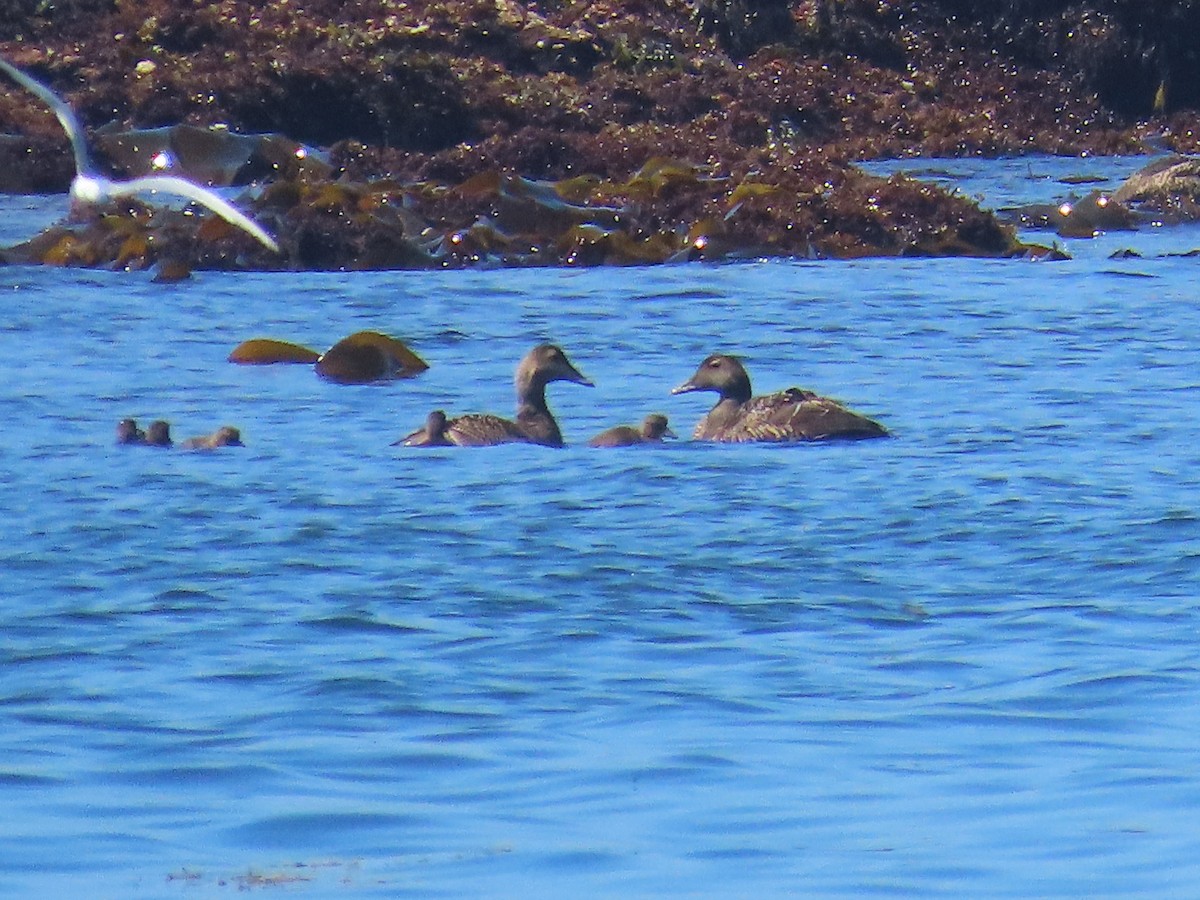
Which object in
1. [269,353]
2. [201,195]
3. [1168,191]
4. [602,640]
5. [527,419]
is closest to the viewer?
[201,195]

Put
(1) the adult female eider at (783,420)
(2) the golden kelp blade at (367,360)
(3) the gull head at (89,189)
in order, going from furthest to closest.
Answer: (2) the golden kelp blade at (367,360), (1) the adult female eider at (783,420), (3) the gull head at (89,189)

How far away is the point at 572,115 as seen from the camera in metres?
26.1

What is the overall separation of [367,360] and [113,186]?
6.91 meters

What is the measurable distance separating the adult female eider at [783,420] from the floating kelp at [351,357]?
2.12 metres

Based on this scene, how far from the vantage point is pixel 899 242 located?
682 inches

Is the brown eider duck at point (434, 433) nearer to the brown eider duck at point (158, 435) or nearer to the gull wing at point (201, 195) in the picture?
the brown eider duck at point (158, 435)

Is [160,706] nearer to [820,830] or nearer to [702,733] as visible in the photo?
[702,733]

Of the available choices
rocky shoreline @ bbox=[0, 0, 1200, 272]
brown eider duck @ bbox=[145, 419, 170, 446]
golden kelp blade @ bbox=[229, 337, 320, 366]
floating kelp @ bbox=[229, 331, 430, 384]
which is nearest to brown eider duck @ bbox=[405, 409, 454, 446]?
brown eider duck @ bbox=[145, 419, 170, 446]

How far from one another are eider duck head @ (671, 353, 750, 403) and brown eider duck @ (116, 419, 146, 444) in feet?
8.78

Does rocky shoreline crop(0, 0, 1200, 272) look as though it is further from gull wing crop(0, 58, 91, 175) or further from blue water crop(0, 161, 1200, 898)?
gull wing crop(0, 58, 91, 175)

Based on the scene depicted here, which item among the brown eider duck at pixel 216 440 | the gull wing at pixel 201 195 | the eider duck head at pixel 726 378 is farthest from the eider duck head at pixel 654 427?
the gull wing at pixel 201 195

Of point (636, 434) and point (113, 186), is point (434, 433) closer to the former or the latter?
point (636, 434)

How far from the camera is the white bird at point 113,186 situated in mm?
4312

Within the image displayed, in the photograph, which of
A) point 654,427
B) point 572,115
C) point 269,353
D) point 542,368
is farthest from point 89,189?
point 572,115
